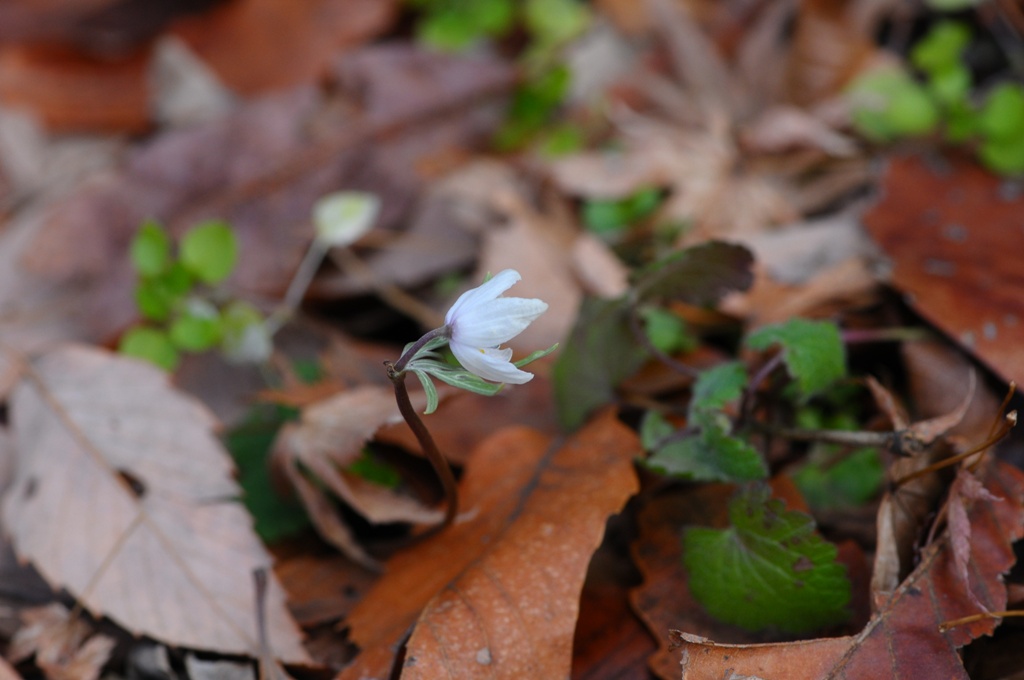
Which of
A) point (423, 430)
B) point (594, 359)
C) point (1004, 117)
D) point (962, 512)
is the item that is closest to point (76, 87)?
point (594, 359)

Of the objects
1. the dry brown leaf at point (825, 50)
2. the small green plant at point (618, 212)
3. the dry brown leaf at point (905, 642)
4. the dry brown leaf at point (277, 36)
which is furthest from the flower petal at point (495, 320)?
the dry brown leaf at point (277, 36)

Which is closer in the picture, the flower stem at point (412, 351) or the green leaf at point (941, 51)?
the flower stem at point (412, 351)

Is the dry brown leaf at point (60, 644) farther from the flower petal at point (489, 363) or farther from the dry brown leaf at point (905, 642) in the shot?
the dry brown leaf at point (905, 642)

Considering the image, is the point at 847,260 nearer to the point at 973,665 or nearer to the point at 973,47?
the point at 973,665

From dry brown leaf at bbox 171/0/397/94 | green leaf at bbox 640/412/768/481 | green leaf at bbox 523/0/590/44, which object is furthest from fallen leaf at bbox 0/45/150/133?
green leaf at bbox 640/412/768/481

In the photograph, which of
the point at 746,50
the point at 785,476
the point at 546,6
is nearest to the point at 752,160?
the point at 746,50

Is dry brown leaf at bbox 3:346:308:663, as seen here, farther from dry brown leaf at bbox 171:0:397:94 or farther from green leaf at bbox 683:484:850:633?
dry brown leaf at bbox 171:0:397:94
